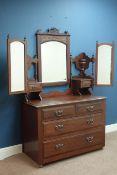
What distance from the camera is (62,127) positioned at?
308cm

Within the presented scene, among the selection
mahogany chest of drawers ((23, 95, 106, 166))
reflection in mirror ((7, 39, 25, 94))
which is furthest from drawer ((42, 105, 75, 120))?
reflection in mirror ((7, 39, 25, 94))

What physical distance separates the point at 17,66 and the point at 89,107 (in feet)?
3.56

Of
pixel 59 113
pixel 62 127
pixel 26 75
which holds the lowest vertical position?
pixel 62 127

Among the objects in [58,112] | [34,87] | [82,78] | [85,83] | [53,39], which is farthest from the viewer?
[82,78]

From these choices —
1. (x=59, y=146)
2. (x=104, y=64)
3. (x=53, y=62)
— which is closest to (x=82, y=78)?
(x=104, y=64)

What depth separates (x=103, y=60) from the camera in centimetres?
362

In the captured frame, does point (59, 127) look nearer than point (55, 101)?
Yes

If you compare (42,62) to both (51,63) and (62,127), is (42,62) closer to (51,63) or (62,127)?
(51,63)

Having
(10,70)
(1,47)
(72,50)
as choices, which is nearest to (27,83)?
(10,70)

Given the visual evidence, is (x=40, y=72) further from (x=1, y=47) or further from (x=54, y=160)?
(x=54, y=160)

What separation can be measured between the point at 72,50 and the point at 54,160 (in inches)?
62.4

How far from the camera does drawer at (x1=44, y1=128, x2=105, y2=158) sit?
9.85 ft

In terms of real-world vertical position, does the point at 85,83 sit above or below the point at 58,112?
above

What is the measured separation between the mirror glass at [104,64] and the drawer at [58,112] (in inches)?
29.4
